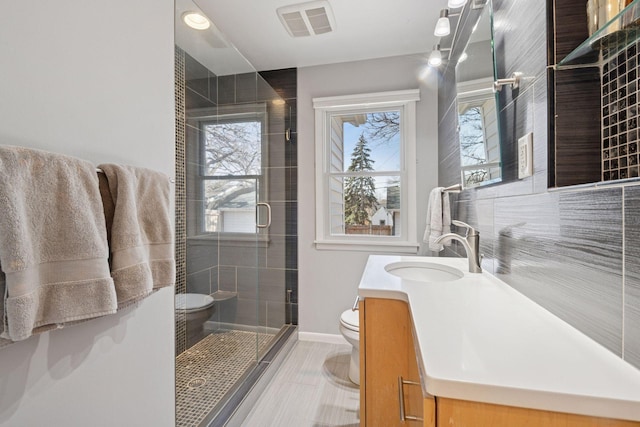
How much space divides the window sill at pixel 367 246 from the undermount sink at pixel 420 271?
0.88 metres

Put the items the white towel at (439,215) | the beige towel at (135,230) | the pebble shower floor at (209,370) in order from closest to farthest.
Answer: the beige towel at (135,230), the pebble shower floor at (209,370), the white towel at (439,215)

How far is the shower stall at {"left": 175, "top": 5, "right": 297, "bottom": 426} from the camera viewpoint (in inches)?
61.7

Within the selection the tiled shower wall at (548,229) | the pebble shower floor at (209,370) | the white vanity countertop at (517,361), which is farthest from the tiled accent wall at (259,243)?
the tiled shower wall at (548,229)

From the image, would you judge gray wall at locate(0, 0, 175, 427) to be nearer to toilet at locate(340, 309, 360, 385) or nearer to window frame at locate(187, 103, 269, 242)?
window frame at locate(187, 103, 269, 242)

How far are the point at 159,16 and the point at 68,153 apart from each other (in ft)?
2.20

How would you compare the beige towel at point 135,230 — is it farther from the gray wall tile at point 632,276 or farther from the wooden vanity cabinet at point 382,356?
the gray wall tile at point 632,276

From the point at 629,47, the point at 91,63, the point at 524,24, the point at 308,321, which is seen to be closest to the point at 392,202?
the point at 308,321

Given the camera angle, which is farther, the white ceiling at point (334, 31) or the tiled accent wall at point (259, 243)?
the white ceiling at point (334, 31)

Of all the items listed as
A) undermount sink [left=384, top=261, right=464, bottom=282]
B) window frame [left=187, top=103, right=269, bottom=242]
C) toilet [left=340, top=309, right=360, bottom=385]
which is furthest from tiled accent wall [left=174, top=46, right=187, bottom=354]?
undermount sink [left=384, top=261, right=464, bottom=282]

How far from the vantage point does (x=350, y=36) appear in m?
2.19

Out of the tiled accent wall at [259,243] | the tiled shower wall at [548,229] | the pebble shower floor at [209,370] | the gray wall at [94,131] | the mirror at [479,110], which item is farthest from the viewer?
the tiled accent wall at [259,243]

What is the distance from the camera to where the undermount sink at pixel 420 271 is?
1481 millimetres

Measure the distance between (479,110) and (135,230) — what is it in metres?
1.45

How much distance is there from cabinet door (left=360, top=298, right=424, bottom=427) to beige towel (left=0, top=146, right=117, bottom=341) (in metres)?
0.78
